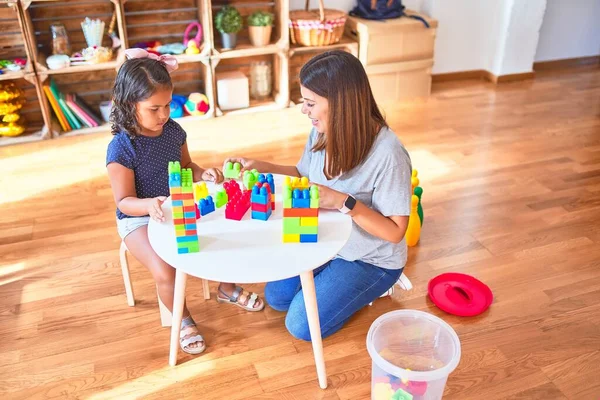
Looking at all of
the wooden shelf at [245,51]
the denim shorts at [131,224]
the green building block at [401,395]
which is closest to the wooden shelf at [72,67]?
the wooden shelf at [245,51]

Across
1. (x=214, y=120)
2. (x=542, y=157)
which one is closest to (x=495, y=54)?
(x=542, y=157)

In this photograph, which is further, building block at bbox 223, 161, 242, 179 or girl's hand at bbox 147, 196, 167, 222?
building block at bbox 223, 161, 242, 179

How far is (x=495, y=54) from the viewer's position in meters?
3.96

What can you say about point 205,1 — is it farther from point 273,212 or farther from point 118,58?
point 273,212

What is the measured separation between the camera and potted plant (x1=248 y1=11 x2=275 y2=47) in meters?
3.26

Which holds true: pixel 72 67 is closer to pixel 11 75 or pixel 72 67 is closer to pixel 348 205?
pixel 11 75

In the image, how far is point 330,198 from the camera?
1.41 meters

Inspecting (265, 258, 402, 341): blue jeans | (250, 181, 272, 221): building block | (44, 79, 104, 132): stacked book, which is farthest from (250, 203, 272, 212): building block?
(44, 79, 104, 132): stacked book

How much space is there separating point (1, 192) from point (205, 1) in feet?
4.62

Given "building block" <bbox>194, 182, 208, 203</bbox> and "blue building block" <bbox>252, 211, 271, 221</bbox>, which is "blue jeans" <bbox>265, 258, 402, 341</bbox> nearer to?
"blue building block" <bbox>252, 211, 271, 221</bbox>

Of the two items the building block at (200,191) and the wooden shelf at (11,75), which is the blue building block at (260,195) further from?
the wooden shelf at (11,75)

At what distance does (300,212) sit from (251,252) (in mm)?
151

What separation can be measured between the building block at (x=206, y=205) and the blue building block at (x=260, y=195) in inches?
5.1

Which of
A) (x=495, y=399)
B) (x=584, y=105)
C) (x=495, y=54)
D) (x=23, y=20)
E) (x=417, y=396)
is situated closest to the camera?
(x=417, y=396)
